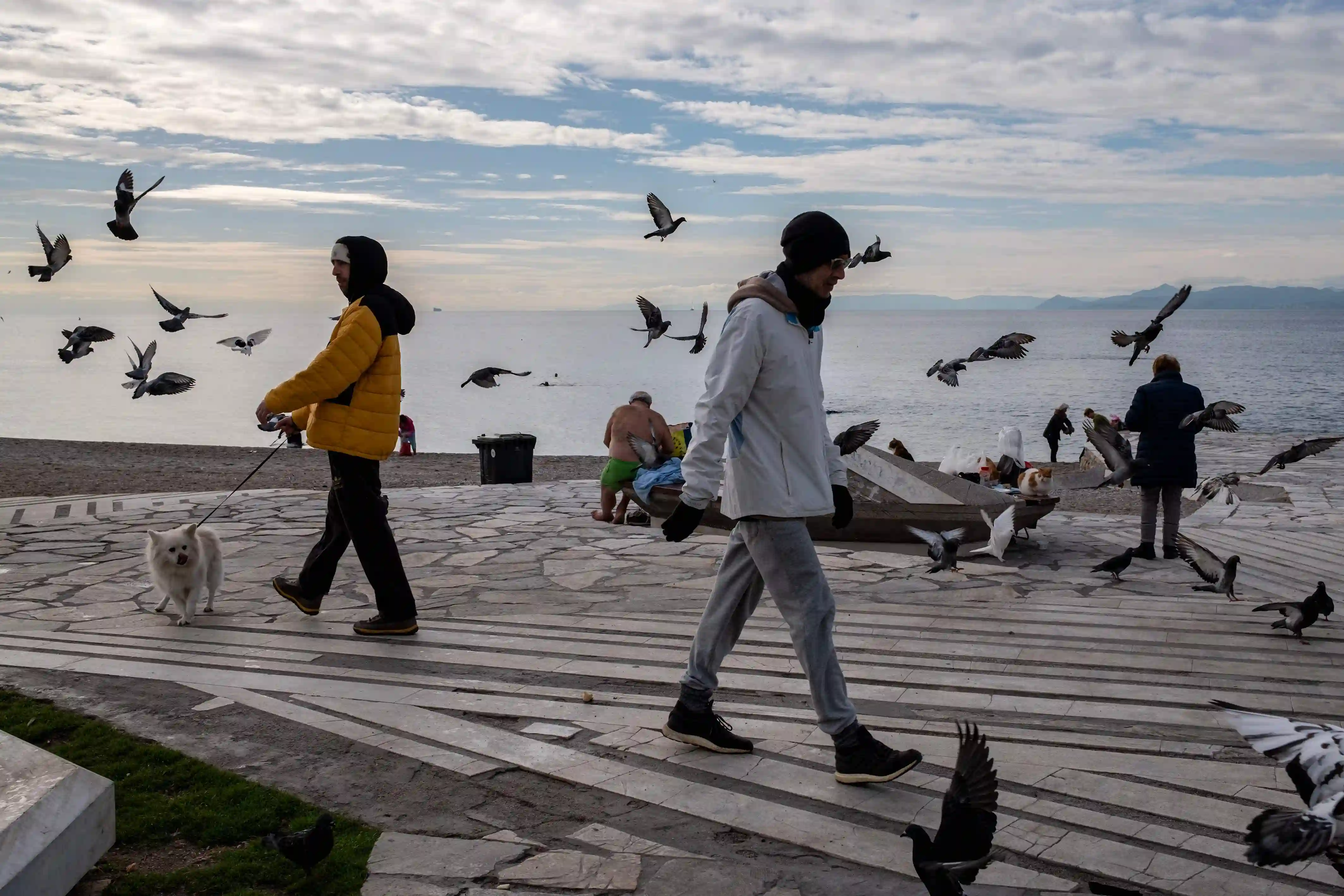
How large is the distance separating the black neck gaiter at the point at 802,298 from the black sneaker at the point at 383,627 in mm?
3365

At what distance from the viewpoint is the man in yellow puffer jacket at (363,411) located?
20.2ft

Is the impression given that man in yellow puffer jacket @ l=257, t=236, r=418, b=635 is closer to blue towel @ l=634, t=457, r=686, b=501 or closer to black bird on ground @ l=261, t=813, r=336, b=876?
black bird on ground @ l=261, t=813, r=336, b=876

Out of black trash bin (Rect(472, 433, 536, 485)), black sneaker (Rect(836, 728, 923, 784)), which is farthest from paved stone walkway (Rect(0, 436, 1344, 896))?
black trash bin (Rect(472, 433, 536, 485))

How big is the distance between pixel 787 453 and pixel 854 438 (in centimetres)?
604

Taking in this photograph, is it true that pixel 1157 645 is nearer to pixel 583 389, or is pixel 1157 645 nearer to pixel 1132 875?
pixel 1132 875

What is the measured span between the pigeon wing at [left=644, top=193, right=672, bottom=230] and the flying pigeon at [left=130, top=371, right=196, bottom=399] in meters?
4.51

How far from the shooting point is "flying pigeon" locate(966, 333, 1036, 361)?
11695mm

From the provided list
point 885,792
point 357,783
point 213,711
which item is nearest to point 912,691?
point 885,792

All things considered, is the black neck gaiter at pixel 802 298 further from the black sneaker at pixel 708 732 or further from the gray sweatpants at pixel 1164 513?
the gray sweatpants at pixel 1164 513

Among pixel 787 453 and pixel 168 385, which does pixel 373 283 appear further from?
pixel 168 385

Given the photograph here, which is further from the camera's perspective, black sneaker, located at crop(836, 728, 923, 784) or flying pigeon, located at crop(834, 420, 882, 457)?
flying pigeon, located at crop(834, 420, 882, 457)

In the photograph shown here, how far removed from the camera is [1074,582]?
870 centimetres

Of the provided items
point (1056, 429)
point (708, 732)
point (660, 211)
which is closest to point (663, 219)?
point (660, 211)

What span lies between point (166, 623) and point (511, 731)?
322cm
